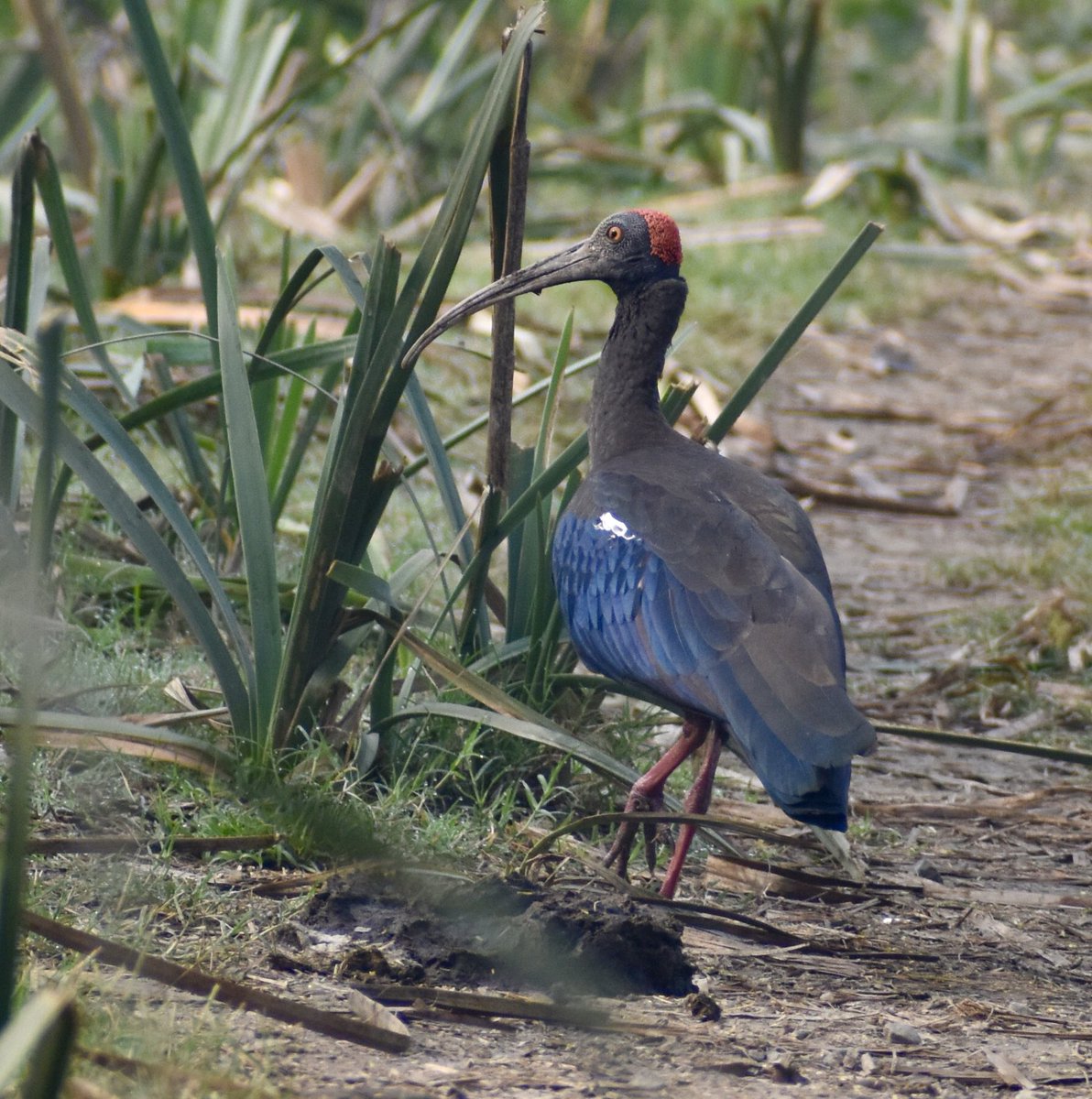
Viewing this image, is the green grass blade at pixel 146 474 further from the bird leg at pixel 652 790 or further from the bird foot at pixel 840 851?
the bird foot at pixel 840 851

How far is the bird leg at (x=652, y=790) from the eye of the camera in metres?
3.45

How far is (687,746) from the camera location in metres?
3.61

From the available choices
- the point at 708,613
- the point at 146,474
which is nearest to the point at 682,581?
the point at 708,613

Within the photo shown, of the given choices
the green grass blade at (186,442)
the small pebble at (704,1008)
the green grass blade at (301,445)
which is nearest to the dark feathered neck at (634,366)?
the green grass blade at (301,445)

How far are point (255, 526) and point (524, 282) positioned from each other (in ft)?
3.10

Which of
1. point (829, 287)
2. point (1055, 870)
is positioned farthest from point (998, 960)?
point (829, 287)

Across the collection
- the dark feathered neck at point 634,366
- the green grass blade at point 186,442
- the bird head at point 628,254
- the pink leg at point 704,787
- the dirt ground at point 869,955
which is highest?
the bird head at point 628,254

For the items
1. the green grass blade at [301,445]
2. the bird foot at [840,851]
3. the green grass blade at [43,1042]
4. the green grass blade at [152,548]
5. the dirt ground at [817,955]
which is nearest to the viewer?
the green grass blade at [43,1042]

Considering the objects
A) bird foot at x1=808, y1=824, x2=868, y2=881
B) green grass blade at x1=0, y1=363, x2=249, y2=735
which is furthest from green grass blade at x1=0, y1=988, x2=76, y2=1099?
bird foot at x1=808, y1=824, x2=868, y2=881

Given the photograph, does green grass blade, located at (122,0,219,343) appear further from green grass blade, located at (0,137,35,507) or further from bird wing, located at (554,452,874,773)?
bird wing, located at (554,452,874,773)

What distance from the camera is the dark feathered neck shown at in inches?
161

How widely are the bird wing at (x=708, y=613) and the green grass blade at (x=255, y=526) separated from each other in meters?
0.67

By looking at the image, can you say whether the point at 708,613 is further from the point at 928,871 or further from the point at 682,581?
the point at 928,871

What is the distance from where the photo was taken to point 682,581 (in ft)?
11.2
